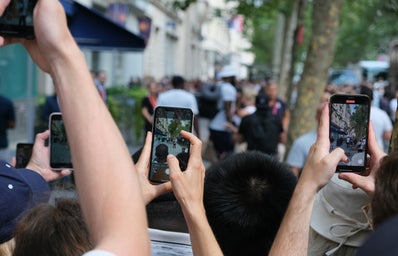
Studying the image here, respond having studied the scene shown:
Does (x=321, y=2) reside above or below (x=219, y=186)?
above

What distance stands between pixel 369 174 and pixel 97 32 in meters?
8.56

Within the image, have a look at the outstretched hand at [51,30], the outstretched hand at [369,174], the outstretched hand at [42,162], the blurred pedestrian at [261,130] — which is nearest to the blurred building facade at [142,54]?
the blurred pedestrian at [261,130]

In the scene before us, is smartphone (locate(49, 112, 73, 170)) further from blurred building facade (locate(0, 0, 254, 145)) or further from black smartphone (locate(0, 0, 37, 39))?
blurred building facade (locate(0, 0, 254, 145))

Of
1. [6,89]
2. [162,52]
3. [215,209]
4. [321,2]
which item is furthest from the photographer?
[162,52]

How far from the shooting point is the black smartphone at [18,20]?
5.77 ft

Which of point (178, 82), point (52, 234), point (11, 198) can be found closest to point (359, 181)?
point (52, 234)

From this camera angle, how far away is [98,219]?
136cm

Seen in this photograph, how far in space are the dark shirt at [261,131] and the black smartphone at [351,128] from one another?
230 inches

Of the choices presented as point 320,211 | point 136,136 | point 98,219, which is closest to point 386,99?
point 136,136

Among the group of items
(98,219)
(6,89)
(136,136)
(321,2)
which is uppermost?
(321,2)

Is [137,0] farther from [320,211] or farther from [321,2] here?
[320,211]

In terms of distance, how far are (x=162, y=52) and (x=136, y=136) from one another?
73.7ft

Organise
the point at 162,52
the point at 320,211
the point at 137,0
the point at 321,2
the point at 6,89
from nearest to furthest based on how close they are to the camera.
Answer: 1. the point at 320,211
2. the point at 321,2
3. the point at 6,89
4. the point at 137,0
5. the point at 162,52

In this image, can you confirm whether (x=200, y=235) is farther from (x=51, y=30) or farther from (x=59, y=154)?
(x=59, y=154)
